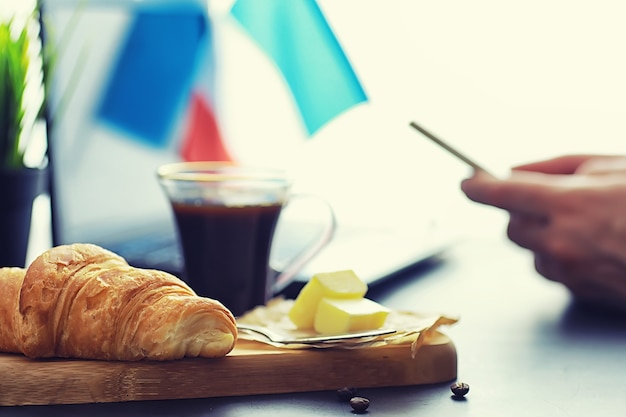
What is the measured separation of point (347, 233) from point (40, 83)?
1.79ft

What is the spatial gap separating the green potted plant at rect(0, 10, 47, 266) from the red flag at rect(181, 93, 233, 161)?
0.50 meters

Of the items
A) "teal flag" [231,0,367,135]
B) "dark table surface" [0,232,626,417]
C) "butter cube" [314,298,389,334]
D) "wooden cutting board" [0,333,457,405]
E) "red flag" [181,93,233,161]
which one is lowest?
"dark table surface" [0,232,626,417]

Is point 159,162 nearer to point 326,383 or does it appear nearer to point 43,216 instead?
point 43,216

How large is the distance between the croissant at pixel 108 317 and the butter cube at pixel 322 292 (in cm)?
12

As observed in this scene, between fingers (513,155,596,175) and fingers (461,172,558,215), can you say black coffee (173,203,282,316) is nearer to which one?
fingers (461,172,558,215)

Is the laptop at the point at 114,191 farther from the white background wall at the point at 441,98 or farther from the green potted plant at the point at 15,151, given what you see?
the white background wall at the point at 441,98

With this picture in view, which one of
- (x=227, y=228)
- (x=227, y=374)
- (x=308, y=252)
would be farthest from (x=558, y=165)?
(x=227, y=374)

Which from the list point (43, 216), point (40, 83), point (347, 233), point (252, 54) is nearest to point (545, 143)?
point (252, 54)

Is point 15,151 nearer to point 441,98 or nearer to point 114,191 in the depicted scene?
point 114,191

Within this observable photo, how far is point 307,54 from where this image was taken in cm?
140

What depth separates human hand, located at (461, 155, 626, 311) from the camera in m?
1.04

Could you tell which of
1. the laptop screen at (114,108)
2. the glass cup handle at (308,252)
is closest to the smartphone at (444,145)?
the glass cup handle at (308,252)

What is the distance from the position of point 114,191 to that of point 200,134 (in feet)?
0.76

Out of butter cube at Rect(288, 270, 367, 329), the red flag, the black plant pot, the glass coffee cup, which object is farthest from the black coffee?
the red flag
